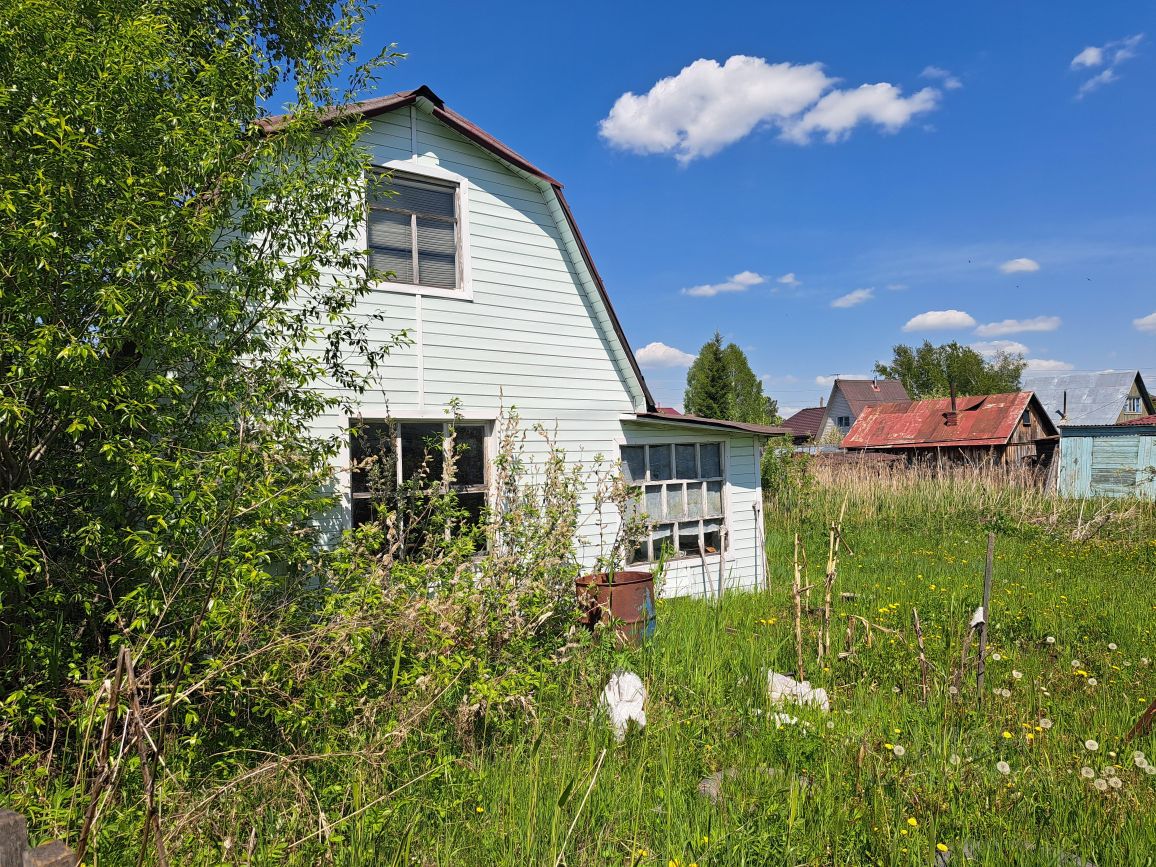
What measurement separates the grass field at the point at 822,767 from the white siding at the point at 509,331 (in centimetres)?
324

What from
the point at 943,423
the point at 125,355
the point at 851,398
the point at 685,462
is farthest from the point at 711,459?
the point at 851,398

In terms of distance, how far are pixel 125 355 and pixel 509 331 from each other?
4.42 metres

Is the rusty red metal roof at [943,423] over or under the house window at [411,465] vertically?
over

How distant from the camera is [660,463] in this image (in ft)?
31.3

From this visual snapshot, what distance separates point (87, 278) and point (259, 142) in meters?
1.63

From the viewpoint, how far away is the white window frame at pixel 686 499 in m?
9.30

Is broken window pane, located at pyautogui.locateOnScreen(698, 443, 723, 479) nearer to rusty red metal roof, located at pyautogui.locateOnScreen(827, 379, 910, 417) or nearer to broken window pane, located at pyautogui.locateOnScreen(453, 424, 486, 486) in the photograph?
broken window pane, located at pyautogui.locateOnScreen(453, 424, 486, 486)

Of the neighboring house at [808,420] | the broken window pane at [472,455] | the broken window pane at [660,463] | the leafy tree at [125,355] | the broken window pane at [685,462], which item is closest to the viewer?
the leafy tree at [125,355]

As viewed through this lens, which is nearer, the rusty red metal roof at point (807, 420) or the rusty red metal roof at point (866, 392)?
the rusty red metal roof at point (866, 392)

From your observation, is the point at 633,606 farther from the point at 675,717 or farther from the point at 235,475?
the point at 235,475

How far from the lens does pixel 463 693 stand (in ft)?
14.7

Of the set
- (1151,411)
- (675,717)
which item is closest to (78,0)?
(675,717)

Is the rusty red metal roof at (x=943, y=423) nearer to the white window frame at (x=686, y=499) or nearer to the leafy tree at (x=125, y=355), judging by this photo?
the white window frame at (x=686, y=499)

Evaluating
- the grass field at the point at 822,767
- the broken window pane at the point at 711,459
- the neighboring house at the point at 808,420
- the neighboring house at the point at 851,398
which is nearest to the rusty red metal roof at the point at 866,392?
the neighboring house at the point at 851,398
